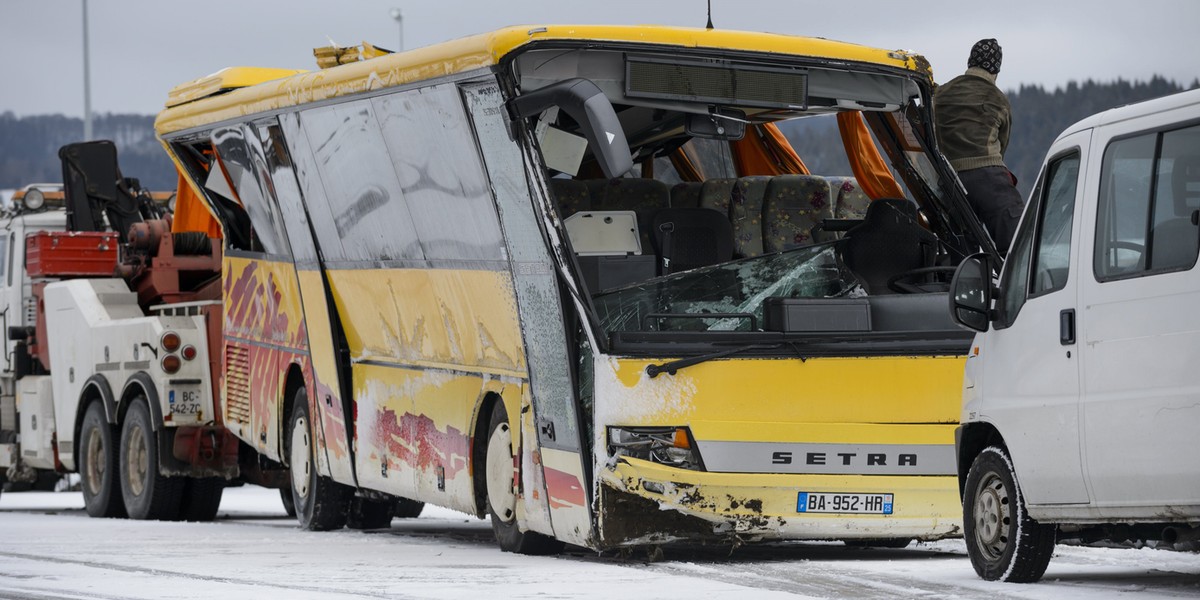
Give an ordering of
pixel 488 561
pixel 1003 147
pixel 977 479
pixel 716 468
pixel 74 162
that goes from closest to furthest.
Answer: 1. pixel 977 479
2. pixel 716 468
3. pixel 488 561
4. pixel 1003 147
5. pixel 74 162

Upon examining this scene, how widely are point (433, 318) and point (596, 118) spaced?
286cm

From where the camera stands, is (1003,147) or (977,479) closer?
(977,479)

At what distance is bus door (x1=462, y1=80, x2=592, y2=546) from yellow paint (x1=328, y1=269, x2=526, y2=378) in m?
0.25

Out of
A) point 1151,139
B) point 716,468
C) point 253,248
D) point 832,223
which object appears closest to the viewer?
point 1151,139

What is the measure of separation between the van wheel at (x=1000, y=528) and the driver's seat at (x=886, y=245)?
236cm

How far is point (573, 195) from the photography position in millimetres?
12656

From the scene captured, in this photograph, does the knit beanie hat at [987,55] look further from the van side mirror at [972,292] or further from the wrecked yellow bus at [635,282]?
the van side mirror at [972,292]

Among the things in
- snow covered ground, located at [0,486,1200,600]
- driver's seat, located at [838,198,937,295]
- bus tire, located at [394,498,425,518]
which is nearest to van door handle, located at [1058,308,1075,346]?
snow covered ground, located at [0,486,1200,600]

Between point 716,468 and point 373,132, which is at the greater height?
point 373,132

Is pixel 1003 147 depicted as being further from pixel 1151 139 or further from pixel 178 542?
pixel 178 542

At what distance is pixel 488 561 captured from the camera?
11594mm

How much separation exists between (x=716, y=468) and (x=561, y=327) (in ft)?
3.49

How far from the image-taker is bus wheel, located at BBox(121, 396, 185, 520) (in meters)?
17.9

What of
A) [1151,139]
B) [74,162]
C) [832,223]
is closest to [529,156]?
[832,223]
